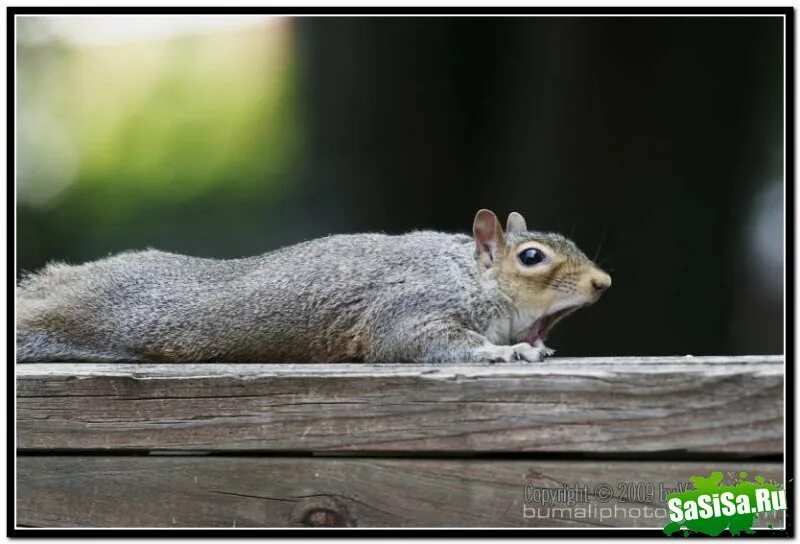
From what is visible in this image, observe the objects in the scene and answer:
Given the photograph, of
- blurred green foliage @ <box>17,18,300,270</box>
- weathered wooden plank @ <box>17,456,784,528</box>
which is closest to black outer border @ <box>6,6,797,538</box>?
weathered wooden plank @ <box>17,456,784,528</box>

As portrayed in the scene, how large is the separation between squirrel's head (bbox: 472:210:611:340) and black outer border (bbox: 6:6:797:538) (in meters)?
0.57

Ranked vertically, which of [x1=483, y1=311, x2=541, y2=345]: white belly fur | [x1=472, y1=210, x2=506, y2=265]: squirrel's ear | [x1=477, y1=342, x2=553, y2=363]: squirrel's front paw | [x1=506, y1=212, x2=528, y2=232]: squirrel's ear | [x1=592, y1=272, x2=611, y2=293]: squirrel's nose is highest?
[x1=506, y1=212, x2=528, y2=232]: squirrel's ear

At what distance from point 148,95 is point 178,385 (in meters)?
5.46

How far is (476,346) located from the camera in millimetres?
2703

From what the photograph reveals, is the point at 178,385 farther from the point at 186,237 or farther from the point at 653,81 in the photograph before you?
the point at 186,237

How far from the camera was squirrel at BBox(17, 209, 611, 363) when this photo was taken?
286 cm

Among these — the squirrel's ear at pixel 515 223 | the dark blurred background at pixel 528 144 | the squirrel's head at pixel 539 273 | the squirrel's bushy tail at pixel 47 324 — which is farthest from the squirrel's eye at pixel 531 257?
the dark blurred background at pixel 528 144

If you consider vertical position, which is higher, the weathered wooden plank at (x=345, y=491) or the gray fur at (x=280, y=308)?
the gray fur at (x=280, y=308)

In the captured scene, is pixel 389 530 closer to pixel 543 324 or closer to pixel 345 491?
pixel 345 491

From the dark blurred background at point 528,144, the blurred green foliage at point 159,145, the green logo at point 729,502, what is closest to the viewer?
the green logo at point 729,502

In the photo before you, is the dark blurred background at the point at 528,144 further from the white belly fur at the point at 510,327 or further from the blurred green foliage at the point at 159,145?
the white belly fur at the point at 510,327

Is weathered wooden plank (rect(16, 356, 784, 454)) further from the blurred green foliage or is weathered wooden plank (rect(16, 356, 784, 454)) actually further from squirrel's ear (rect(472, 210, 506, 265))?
the blurred green foliage

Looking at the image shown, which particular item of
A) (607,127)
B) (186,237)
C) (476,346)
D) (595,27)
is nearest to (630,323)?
(607,127)

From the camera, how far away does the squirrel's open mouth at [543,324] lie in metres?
2.89
